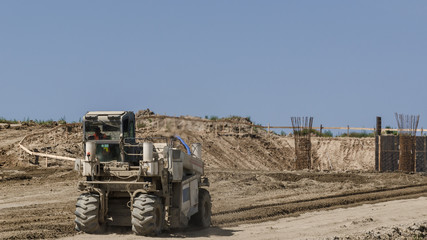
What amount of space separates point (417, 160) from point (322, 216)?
24.5 m

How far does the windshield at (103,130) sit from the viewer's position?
57.7ft

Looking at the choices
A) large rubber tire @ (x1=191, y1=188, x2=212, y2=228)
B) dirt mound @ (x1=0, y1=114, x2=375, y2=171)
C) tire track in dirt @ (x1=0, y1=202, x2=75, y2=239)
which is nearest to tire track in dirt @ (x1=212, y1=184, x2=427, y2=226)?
large rubber tire @ (x1=191, y1=188, x2=212, y2=228)

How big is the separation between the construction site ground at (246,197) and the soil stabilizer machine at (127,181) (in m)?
0.49

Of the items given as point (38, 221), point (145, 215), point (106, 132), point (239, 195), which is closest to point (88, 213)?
point (145, 215)

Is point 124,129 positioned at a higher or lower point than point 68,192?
higher

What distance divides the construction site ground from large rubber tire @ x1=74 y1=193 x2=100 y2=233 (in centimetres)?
32

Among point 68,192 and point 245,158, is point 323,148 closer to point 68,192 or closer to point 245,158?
point 245,158

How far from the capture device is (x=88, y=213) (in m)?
16.6

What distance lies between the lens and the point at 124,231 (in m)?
17.7

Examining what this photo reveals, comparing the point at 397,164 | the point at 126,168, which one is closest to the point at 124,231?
the point at 126,168

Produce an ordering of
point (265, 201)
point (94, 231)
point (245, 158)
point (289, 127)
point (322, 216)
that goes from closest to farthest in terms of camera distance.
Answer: point (94, 231), point (322, 216), point (265, 201), point (245, 158), point (289, 127)

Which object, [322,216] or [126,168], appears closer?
[126,168]

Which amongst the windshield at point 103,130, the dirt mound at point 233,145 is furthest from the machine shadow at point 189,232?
the dirt mound at point 233,145

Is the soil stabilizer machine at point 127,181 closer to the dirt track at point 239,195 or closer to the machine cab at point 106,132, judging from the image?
the machine cab at point 106,132
